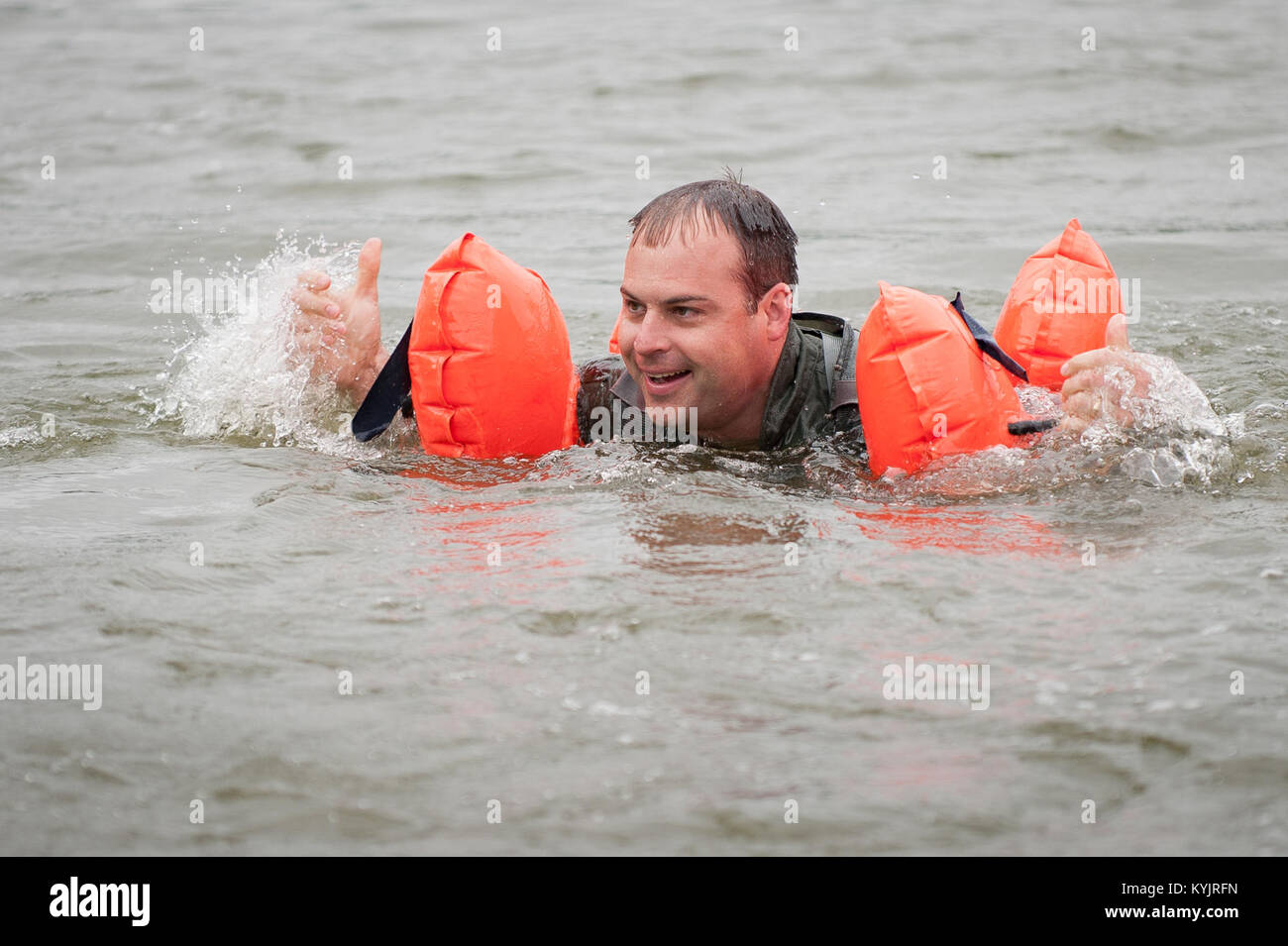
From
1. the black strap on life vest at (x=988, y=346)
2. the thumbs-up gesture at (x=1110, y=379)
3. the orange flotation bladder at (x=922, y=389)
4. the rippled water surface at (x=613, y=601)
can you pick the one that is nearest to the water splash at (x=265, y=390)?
the rippled water surface at (x=613, y=601)

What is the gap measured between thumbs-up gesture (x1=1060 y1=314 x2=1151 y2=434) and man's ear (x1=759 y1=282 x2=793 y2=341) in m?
1.02

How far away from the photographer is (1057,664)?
3410mm

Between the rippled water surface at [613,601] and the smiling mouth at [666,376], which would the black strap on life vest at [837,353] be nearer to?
the rippled water surface at [613,601]

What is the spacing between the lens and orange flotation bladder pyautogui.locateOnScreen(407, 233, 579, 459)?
5.14 meters

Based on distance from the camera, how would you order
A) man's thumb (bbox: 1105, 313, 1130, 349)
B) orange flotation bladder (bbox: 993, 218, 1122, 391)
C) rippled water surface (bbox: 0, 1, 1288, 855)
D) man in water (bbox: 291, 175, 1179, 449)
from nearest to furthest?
rippled water surface (bbox: 0, 1, 1288, 855) → man's thumb (bbox: 1105, 313, 1130, 349) → man in water (bbox: 291, 175, 1179, 449) → orange flotation bladder (bbox: 993, 218, 1122, 391)

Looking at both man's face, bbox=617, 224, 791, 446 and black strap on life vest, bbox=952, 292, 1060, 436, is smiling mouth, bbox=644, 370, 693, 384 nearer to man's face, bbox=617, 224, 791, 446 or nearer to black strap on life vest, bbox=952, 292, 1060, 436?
man's face, bbox=617, 224, 791, 446

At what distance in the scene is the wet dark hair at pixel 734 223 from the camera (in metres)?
4.83

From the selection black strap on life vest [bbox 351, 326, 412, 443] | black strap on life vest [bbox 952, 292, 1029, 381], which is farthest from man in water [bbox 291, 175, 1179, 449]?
black strap on life vest [bbox 952, 292, 1029, 381]

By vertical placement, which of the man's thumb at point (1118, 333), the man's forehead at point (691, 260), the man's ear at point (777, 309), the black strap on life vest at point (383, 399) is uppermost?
the man's forehead at point (691, 260)
